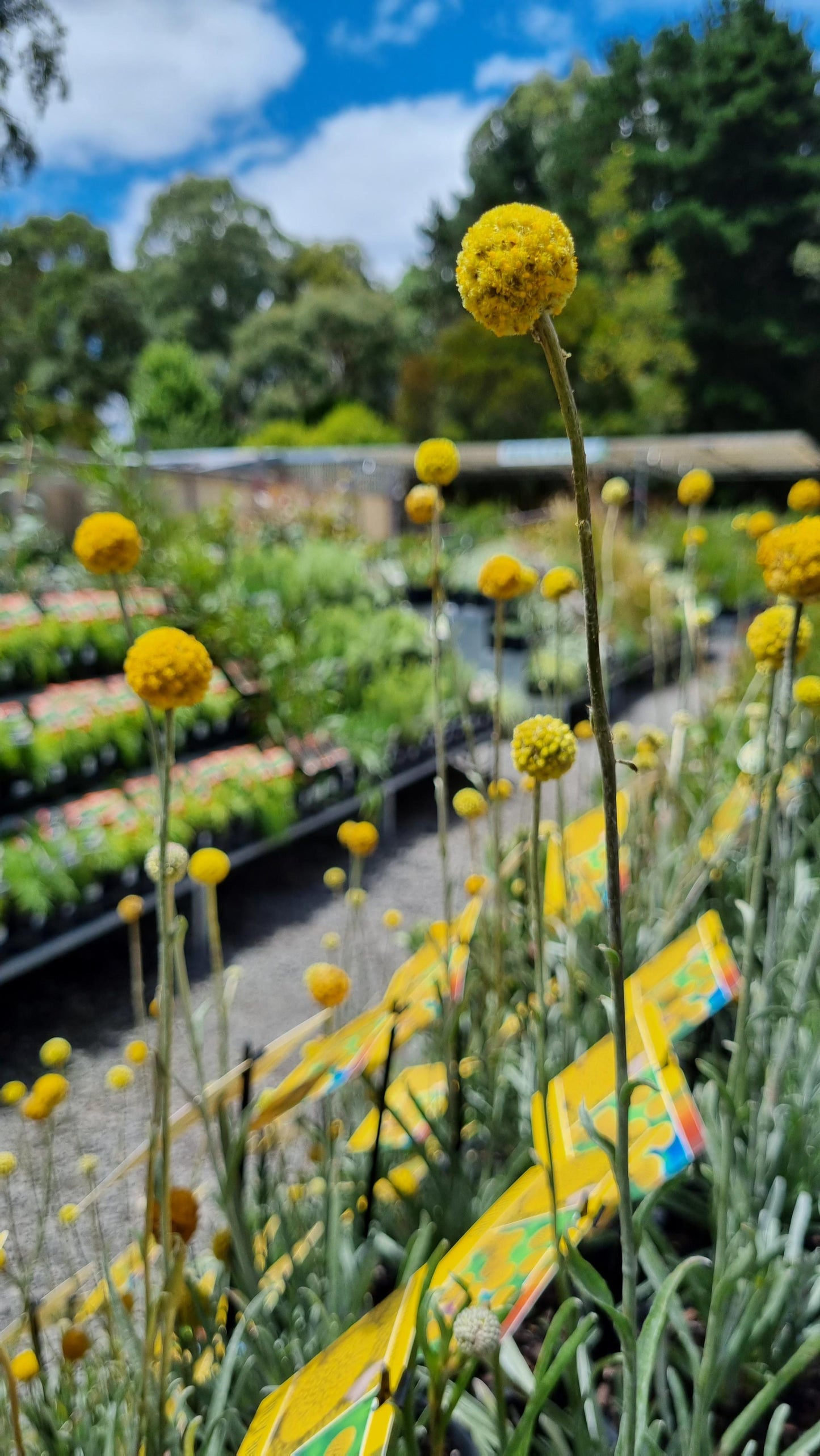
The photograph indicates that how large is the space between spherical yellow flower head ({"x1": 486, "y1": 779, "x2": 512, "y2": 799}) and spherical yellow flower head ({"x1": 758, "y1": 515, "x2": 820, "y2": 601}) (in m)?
0.35

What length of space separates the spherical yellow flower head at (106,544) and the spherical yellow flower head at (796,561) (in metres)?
0.43

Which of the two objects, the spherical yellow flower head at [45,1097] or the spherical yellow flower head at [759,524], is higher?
the spherical yellow flower head at [759,524]

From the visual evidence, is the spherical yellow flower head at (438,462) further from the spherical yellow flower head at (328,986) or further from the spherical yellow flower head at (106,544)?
the spherical yellow flower head at (328,986)

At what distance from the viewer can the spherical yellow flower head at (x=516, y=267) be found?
1.06 ft

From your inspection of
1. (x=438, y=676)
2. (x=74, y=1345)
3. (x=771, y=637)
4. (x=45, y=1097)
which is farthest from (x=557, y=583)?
(x=74, y=1345)

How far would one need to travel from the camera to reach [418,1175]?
1.04 meters

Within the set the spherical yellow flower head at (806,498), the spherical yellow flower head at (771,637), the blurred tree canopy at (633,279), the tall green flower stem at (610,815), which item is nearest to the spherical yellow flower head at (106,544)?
the tall green flower stem at (610,815)

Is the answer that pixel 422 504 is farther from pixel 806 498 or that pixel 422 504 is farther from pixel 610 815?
pixel 610 815

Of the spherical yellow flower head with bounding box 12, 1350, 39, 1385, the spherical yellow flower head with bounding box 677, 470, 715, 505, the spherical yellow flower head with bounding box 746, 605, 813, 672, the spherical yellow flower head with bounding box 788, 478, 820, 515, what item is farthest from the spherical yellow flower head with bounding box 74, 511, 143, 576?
the spherical yellow flower head with bounding box 677, 470, 715, 505

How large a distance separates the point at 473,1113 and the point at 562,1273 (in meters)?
→ 0.49

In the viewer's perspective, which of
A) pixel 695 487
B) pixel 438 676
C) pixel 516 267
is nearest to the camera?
pixel 516 267

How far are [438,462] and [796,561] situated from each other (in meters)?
0.31

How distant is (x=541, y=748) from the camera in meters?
0.53

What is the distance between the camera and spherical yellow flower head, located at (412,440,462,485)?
74 cm
